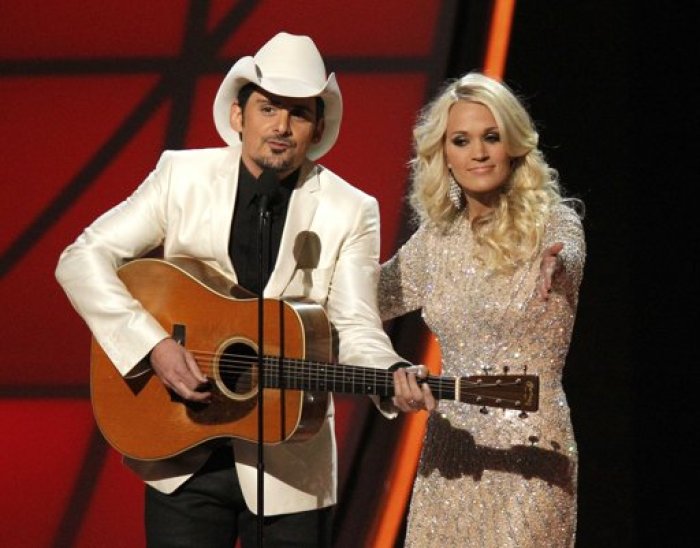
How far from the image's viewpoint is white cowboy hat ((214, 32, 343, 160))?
131 inches

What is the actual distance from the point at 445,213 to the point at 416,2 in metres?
1.55

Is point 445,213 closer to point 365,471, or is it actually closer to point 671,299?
point 671,299

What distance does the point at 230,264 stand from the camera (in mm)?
3336

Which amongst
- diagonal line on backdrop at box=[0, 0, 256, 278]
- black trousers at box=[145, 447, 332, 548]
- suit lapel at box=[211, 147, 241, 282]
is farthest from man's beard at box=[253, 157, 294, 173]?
diagonal line on backdrop at box=[0, 0, 256, 278]

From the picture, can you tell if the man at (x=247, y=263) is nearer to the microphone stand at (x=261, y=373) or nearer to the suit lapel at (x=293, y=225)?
the suit lapel at (x=293, y=225)

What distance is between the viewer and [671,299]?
167 inches

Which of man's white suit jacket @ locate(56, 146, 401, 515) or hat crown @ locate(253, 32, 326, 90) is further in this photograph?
hat crown @ locate(253, 32, 326, 90)

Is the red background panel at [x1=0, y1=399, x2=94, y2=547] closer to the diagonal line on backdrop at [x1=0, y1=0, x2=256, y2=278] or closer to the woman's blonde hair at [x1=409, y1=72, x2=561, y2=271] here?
the diagonal line on backdrop at [x1=0, y1=0, x2=256, y2=278]

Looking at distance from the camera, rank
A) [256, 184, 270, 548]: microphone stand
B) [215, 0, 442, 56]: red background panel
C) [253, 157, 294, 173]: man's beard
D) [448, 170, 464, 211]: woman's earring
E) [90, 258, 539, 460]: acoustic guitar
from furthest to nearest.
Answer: [215, 0, 442, 56]: red background panel
[448, 170, 464, 211]: woman's earring
[253, 157, 294, 173]: man's beard
[90, 258, 539, 460]: acoustic guitar
[256, 184, 270, 548]: microphone stand

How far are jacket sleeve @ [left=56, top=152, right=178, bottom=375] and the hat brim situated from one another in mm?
253

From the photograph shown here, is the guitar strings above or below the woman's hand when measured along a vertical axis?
below

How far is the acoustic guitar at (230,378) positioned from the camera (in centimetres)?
307

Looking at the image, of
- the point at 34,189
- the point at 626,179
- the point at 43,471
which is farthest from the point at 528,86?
the point at 43,471

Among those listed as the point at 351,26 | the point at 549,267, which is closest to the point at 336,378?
the point at 549,267
